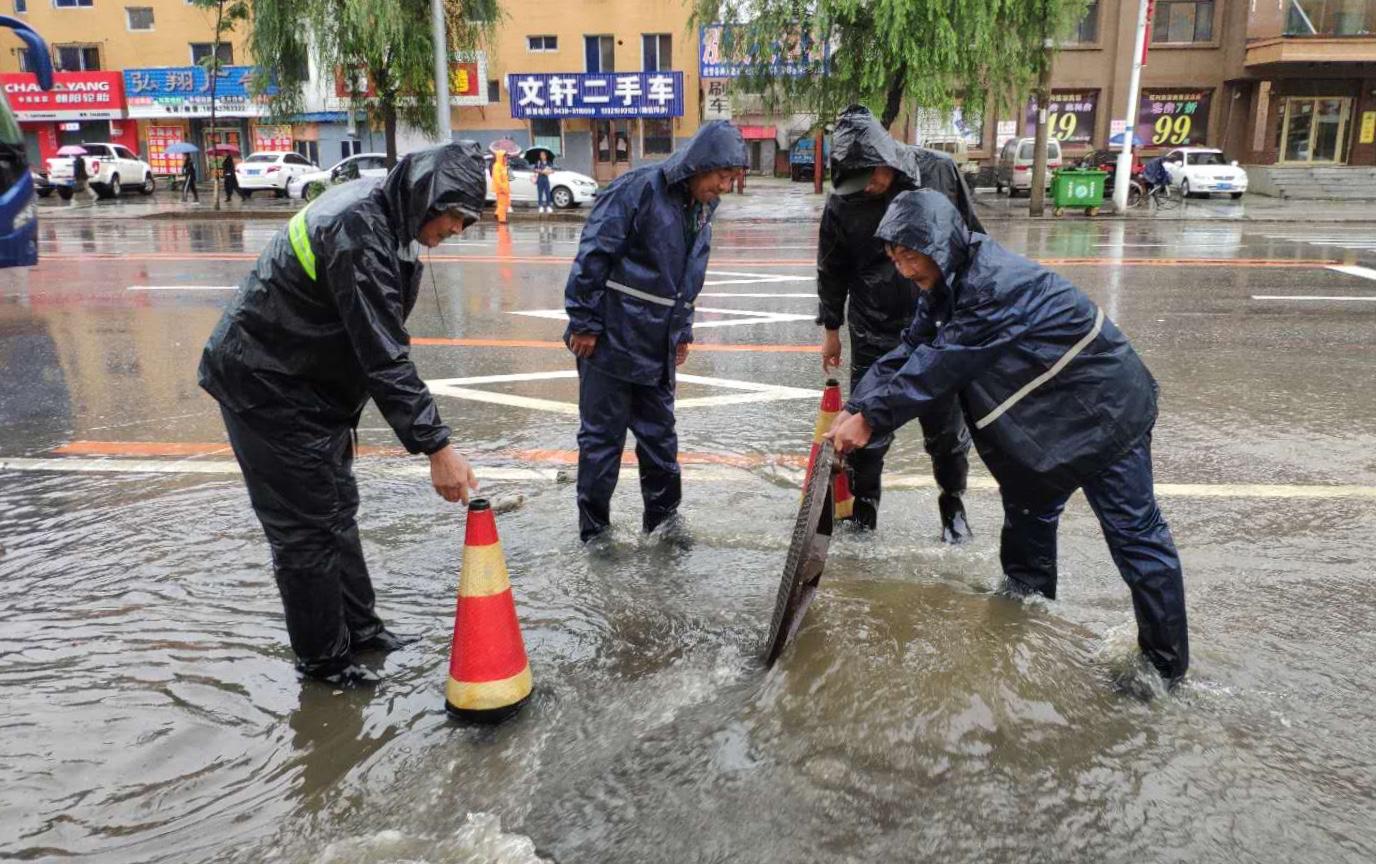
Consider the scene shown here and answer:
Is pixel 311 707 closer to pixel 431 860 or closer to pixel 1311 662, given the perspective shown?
pixel 431 860

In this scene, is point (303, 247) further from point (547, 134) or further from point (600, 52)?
point (600, 52)

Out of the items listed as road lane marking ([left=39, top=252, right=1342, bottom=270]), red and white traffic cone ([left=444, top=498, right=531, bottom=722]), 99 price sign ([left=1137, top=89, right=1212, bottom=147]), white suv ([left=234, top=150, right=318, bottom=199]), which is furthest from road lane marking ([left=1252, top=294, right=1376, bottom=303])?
white suv ([left=234, top=150, right=318, bottom=199])

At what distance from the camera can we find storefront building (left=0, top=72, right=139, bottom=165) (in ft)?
129

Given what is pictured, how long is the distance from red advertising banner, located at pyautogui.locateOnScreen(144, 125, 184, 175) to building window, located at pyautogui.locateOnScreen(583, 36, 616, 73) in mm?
16169

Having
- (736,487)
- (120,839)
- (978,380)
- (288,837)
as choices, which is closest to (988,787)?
(978,380)

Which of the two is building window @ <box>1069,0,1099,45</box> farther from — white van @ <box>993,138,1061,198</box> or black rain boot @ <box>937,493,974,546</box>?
black rain boot @ <box>937,493,974,546</box>

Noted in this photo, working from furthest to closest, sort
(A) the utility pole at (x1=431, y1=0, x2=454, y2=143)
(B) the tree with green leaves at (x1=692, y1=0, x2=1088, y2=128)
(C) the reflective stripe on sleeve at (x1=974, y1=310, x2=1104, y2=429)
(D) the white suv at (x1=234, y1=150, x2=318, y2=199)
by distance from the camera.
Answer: (D) the white suv at (x1=234, y1=150, x2=318, y2=199), (A) the utility pole at (x1=431, y1=0, x2=454, y2=143), (B) the tree with green leaves at (x1=692, y1=0, x2=1088, y2=128), (C) the reflective stripe on sleeve at (x1=974, y1=310, x2=1104, y2=429)

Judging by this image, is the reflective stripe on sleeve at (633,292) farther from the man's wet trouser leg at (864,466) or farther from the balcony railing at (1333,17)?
the balcony railing at (1333,17)

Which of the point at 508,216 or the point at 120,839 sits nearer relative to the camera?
the point at 120,839

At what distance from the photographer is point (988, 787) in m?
2.63

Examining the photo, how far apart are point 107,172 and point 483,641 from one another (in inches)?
1447

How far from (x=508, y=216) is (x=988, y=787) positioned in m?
23.7

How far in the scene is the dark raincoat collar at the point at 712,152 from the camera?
384 cm

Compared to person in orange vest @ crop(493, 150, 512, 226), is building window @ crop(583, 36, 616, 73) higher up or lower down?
higher up
